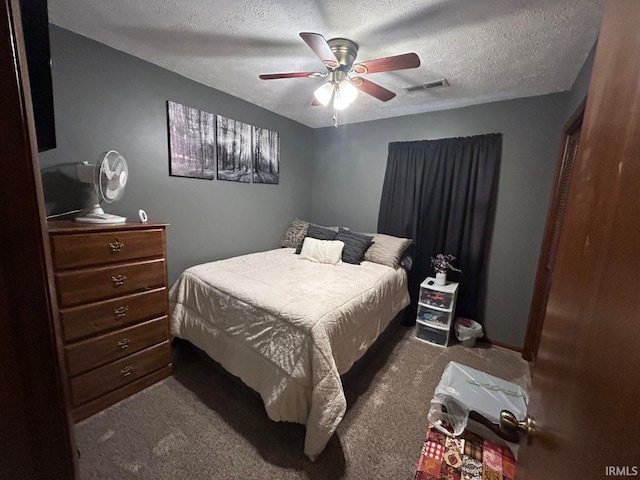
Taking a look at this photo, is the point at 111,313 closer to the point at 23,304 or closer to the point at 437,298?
the point at 23,304

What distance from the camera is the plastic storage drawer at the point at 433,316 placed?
258cm

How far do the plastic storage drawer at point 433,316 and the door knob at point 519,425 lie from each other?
→ 1997 millimetres

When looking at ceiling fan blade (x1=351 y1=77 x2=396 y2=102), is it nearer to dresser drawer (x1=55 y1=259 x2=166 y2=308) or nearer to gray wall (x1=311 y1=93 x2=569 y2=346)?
gray wall (x1=311 y1=93 x2=569 y2=346)

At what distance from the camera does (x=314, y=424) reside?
52.7 inches

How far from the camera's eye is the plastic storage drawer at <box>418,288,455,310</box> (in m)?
2.53

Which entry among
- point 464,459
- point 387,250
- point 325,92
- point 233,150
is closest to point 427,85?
point 325,92

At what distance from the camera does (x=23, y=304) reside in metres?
0.43

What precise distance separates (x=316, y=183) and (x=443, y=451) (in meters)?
3.31

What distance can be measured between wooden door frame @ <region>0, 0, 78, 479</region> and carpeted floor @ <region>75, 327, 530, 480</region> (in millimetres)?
1176

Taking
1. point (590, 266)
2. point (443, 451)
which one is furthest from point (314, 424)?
point (590, 266)

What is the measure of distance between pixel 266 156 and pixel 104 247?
79.4 inches

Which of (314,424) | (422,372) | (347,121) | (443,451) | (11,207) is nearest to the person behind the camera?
(11,207)

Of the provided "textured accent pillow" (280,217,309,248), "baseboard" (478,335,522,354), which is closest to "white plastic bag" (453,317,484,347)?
"baseboard" (478,335,522,354)

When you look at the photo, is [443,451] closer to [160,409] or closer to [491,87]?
[160,409]
